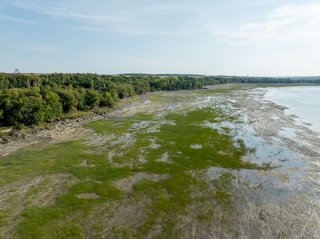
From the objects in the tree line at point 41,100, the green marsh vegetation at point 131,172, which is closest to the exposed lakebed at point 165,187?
the green marsh vegetation at point 131,172

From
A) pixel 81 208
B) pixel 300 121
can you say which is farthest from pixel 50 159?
pixel 300 121

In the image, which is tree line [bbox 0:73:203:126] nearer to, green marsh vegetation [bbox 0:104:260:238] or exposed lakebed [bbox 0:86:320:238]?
green marsh vegetation [bbox 0:104:260:238]

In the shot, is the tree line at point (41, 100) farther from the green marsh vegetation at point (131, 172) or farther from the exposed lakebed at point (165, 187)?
the exposed lakebed at point (165, 187)

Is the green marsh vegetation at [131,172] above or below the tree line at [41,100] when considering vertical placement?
below

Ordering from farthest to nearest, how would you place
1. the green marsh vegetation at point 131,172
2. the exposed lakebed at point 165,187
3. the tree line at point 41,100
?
the tree line at point 41,100 → the green marsh vegetation at point 131,172 → the exposed lakebed at point 165,187

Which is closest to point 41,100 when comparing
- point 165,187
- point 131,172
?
point 131,172

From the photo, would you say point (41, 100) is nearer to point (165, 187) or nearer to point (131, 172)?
point (131, 172)
